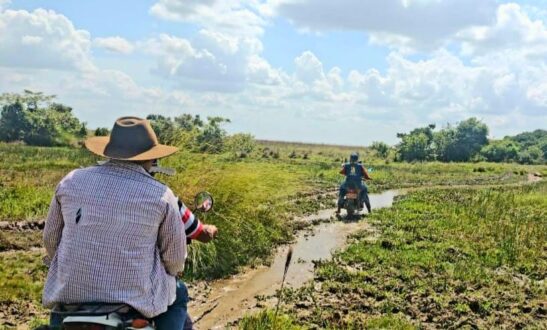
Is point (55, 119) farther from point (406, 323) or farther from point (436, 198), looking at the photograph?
point (406, 323)

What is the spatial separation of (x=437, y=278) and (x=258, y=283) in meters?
2.71

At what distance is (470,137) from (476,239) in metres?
56.7

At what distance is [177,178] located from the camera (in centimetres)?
849

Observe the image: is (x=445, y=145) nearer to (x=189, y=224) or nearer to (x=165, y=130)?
(x=165, y=130)

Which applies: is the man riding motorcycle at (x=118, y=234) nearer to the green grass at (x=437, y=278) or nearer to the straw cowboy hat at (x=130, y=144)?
the straw cowboy hat at (x=130, y=144)

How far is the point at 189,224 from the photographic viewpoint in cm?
333

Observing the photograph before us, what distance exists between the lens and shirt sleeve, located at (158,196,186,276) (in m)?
3.03

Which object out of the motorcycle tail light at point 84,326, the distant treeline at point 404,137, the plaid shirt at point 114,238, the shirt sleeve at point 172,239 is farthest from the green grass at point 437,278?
the distant treeline at point 404,137

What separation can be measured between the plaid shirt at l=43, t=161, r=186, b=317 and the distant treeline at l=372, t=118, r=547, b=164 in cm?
6008

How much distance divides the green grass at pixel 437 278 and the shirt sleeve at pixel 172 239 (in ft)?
12.2

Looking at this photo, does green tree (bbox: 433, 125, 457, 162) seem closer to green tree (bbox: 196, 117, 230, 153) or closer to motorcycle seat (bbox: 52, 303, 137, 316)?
green tree (bbox: 196, 117, 230, 153)

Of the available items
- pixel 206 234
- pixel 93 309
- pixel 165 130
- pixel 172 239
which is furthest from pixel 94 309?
pixel 165 130

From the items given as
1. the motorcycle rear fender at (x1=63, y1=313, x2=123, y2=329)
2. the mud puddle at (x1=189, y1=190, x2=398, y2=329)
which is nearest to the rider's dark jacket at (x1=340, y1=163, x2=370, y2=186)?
the mud puddle at (x1=189, y1=190, x2=398, y2=329)

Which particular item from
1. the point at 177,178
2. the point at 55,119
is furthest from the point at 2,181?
the point at 55,119
